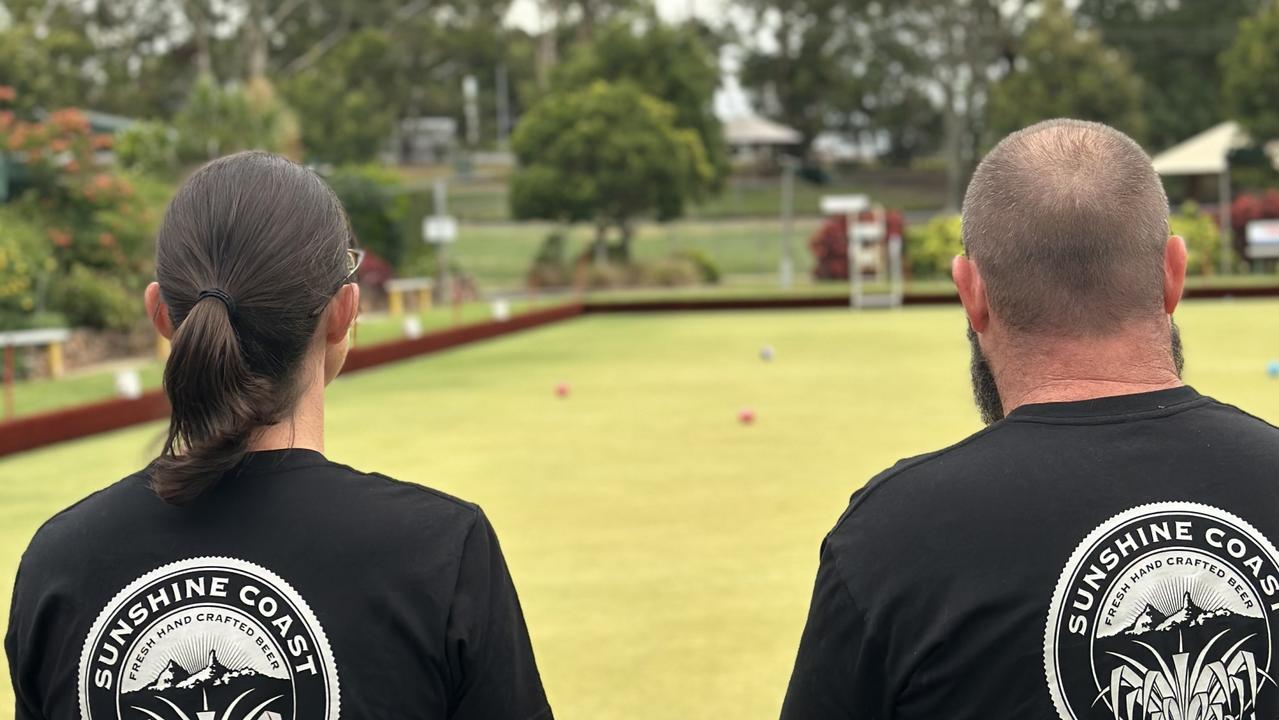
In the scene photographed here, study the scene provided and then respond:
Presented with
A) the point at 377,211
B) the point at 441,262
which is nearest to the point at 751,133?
the point at 377,211

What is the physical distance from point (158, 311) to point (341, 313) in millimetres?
186

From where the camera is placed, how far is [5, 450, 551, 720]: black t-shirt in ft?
→ 4.65

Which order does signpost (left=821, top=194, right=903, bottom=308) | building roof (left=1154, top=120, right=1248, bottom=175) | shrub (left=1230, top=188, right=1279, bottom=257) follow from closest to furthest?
signpost (left=821, top=194, right=903, bottom=308) < shrub (left=1230, top=188, right=1279, bottom=257) < building roof (left=1154, top=120, right=1248, bottom=175)

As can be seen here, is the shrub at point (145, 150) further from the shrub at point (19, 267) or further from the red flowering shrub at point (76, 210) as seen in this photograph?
the shrub at point (19, 267)

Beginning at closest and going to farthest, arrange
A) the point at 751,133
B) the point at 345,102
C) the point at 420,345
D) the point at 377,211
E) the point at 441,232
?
the point at 420,345 < the point at 441,232 < the point at 377,211 < the point at 751,133 < the point at 345,102

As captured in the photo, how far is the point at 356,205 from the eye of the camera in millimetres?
20406

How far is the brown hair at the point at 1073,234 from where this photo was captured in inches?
57.8

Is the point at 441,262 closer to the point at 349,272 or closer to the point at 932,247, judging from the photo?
the point at 932,247

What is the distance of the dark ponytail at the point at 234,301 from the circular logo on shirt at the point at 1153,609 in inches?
28.9

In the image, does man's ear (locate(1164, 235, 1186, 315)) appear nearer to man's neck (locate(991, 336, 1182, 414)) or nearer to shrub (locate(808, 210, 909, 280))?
man's neck (locate(991, 336, 1182, 414))

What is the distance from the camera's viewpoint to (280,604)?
4.64 feet

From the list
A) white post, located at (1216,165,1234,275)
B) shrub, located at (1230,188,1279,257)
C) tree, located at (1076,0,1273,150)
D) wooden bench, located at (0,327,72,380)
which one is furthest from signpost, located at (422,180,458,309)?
tree, located at (1076,0,1273,150)

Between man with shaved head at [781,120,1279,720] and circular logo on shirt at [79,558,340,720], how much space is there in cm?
45

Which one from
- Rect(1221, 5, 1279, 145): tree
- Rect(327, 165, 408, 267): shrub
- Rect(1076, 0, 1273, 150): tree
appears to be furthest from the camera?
Rect(1076, 0, 1273, 150): tree
